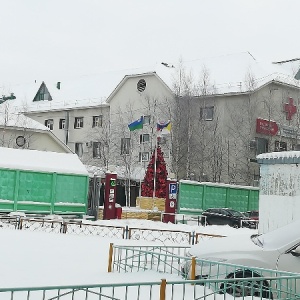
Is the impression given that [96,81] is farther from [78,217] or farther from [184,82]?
[78,217]

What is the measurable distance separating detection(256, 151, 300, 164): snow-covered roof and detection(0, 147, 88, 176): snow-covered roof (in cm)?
1039

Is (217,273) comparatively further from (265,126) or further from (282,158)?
(265,126)

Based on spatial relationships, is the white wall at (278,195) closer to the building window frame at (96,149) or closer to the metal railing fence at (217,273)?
the metal railing fence at (217,273)

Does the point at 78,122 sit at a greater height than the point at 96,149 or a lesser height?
greater

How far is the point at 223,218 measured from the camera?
1013 inches

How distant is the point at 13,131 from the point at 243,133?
1601cm

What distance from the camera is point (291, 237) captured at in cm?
828

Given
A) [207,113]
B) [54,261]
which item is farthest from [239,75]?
[54,261]

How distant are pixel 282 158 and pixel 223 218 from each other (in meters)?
10.4

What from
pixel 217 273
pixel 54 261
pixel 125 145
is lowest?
pixel 54 261

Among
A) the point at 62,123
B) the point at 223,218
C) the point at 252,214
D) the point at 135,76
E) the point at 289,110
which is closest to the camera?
the point at 223,218

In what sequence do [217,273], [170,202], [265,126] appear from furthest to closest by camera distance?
[265,126], [170,202], [217,273]

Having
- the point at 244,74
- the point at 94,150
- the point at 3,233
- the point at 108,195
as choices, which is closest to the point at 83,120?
the point at 94,150

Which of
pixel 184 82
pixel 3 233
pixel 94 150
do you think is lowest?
pixel 3 233
